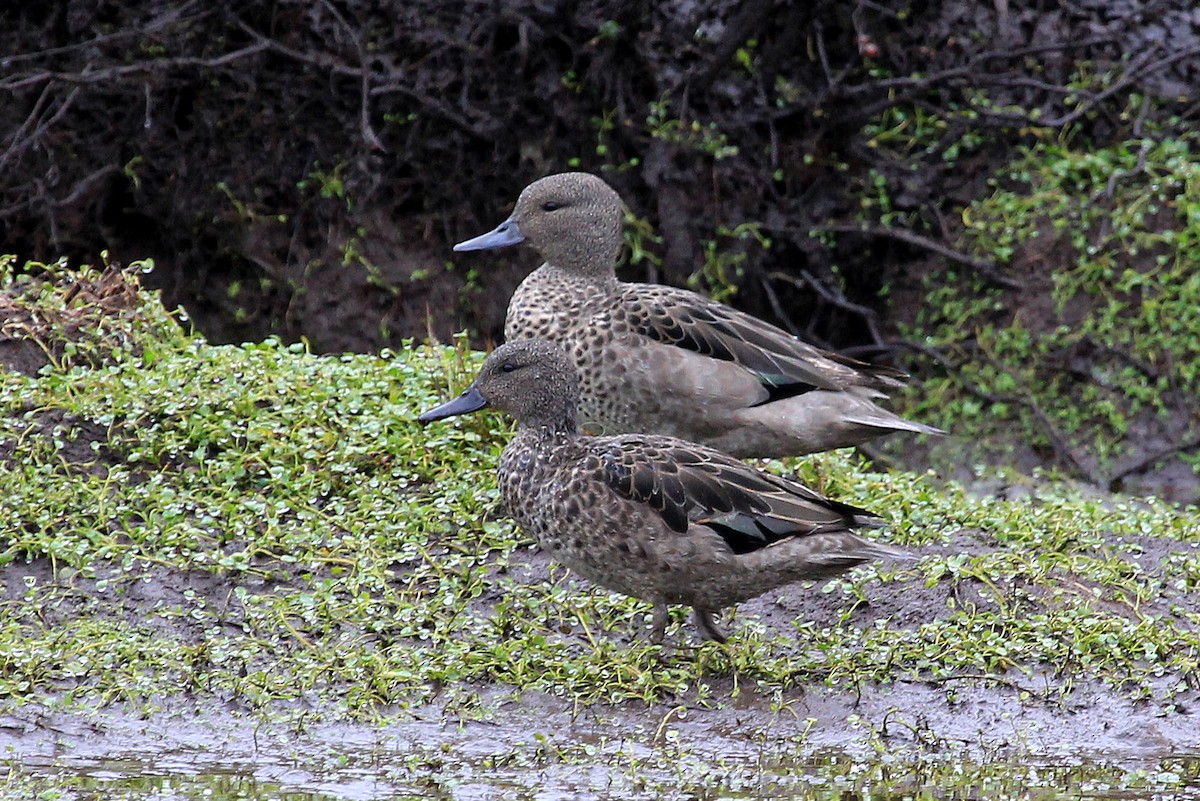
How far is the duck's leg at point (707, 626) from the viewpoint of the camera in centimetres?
477

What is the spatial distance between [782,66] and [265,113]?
112 inches

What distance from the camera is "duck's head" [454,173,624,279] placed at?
20.6ft

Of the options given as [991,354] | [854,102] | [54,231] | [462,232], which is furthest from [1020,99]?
[54,231]

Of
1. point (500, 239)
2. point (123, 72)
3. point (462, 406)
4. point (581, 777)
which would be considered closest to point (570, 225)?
point (500, 239)

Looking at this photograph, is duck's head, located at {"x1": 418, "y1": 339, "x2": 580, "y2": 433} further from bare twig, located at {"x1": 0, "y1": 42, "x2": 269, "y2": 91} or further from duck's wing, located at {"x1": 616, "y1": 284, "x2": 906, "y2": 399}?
bare twig, located at {"x1": 0, "y1": 42, "x2": 269, "y2": 91}

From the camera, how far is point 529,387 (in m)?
5.02

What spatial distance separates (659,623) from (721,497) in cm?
42

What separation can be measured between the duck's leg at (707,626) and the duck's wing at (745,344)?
1.12 metres

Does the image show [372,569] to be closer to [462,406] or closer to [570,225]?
[462,406]

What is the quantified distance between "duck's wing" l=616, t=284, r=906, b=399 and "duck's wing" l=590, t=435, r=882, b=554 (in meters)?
0.94

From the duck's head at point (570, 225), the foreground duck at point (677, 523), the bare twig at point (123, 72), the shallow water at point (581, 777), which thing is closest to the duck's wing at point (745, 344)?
the duck's head at point (570, 225)

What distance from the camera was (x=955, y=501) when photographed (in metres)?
5.93

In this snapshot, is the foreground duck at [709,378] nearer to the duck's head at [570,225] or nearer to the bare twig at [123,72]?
the duck's head at [570,225]

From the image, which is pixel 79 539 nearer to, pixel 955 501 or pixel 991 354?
pixel 955 501
